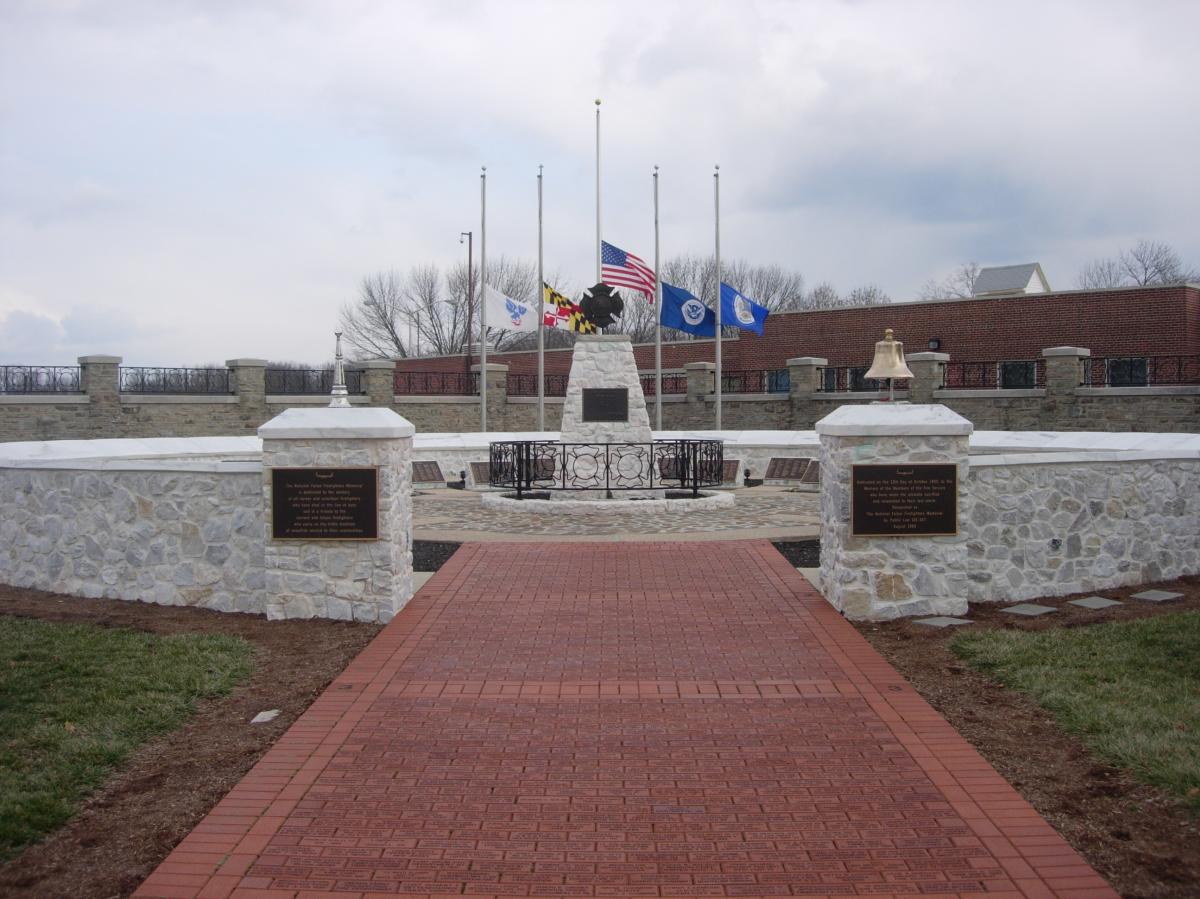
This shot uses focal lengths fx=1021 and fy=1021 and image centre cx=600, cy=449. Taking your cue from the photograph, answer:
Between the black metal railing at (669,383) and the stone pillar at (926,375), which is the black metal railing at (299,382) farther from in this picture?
the stone pillar at (926,375)

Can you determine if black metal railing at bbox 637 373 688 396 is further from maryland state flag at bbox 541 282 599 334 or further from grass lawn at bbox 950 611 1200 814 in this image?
grass lawn at bbox 950 611 1200 814

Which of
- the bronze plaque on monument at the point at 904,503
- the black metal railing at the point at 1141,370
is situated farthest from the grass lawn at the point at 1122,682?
the black metal railing at the point at 1141,370

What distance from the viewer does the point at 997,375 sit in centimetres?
3447

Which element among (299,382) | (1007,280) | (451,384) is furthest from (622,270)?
(1007,280)

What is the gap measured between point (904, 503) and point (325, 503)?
5090 mm

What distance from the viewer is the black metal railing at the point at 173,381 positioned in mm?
29453

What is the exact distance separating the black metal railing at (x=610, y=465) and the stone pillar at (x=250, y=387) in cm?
1330

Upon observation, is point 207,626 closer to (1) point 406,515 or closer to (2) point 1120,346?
(1) point 406,515

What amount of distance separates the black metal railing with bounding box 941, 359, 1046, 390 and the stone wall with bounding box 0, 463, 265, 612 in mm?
27251

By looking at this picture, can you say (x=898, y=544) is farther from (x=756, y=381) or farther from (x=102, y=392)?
(x=756, y=381)

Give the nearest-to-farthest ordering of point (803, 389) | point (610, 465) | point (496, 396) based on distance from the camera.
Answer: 1. point (610, 465)
2. point (803, 389)
3. point (496, 396)

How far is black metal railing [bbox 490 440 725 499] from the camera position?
1797cm

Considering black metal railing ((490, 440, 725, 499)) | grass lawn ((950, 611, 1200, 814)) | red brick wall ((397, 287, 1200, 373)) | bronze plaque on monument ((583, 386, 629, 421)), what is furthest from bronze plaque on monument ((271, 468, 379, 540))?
red brick wall ((397, 287, 1200, 373))

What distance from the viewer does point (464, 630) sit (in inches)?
338
